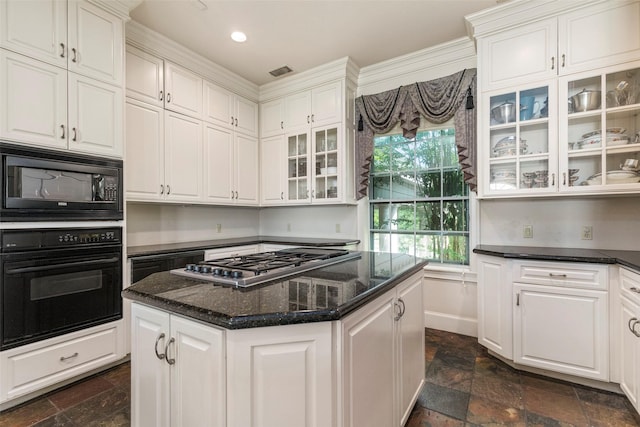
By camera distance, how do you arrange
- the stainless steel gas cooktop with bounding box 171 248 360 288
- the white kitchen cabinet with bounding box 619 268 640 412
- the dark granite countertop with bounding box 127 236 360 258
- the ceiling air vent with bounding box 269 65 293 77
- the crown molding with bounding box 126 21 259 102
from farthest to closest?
the ceiling air vent with bounding box 269 65 293 77 < the crown molding with bounding box 126 21 259 102 < the dark granite countertop with bounding box 127 236 360 258 < the white kitchen cabinet with bounding box 619 268 640 412 < the stainless steel gas cooktop with bounding box 171 248 360 288

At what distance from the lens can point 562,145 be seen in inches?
92.0

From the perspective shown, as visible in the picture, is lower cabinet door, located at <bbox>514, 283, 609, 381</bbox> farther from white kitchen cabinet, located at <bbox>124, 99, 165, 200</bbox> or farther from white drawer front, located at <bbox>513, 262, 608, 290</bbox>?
white kitchen cabinet, located at <bbox>124, 99, 165, 200</bbox>

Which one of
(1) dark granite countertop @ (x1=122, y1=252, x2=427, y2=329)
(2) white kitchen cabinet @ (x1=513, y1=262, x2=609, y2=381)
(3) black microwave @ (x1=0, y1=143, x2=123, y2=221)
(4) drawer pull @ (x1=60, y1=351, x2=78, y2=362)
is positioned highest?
(3) black microwave @ (x1=0, y1=143, x2=123, y2=221)

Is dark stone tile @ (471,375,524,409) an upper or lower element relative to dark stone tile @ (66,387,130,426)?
upper

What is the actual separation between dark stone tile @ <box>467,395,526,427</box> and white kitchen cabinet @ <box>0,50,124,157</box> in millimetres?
3054

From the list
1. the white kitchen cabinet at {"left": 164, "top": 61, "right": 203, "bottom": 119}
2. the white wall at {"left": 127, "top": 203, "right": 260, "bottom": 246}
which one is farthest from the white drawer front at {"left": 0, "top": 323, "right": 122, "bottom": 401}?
the white kitchen cabinet at {"left": 164, "top": 61, "right": 203, "bottom": 119}

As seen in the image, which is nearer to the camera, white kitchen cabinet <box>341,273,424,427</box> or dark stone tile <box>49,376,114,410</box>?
white kitchen cabinet <box>341,273,424,427</box>

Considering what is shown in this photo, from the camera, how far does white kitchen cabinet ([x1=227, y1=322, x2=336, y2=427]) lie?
3.19 ft

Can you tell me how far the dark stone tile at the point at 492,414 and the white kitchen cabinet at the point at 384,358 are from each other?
329 mm

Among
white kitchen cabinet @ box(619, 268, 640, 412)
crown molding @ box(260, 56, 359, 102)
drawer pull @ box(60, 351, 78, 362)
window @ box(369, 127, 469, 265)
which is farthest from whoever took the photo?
crown molding @ box(260, 56, 359, 102)

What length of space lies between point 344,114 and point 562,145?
2010mm

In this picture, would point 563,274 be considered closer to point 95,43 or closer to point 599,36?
point 599,36

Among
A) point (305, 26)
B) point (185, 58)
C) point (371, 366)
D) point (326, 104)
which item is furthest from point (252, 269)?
point (185, 58)

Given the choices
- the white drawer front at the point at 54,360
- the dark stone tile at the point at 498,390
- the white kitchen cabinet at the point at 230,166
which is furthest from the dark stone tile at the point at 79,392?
the dark stone tile at the point at 498,390
